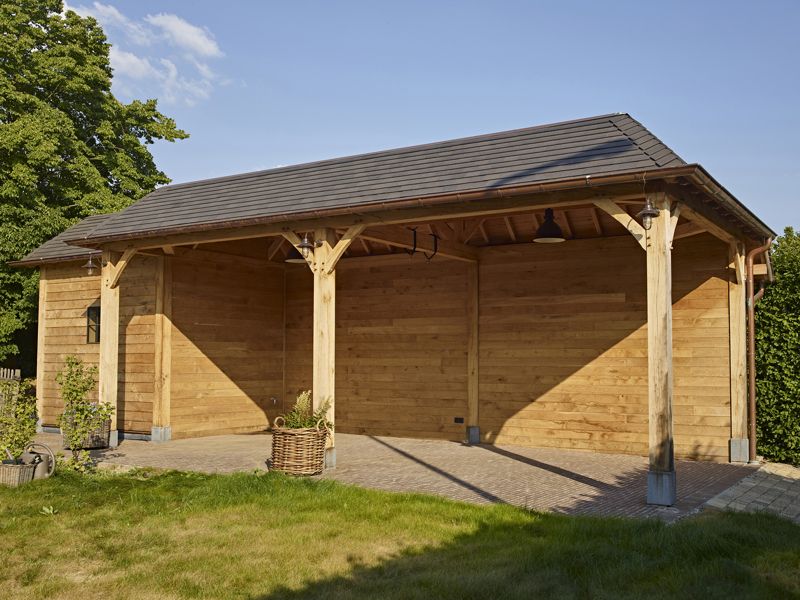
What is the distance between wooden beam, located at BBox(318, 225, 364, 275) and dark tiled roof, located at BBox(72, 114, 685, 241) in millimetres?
349

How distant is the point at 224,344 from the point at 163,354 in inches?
49.9

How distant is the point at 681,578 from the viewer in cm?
500

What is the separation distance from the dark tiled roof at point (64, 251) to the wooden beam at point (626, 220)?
9294 millimetres

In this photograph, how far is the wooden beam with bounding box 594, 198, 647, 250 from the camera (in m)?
7.62

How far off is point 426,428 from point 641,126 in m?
6.32

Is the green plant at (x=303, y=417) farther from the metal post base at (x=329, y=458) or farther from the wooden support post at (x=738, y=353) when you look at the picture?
the wooden support post at (x=738, y=353)

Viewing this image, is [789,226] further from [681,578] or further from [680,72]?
[681,578]

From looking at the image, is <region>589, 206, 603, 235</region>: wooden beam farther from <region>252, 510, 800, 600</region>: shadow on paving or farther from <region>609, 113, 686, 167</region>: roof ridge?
<region>252, 510, 800, 600</region>: shadow on paving

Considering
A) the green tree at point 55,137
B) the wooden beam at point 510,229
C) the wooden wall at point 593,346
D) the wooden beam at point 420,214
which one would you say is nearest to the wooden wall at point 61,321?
the wooden beam at point 420,214

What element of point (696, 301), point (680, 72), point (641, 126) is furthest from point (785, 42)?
point (641, 126)

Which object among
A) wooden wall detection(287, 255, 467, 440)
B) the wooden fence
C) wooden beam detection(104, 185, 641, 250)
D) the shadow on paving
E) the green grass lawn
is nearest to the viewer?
the shadow on paving

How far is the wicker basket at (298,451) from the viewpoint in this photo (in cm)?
887

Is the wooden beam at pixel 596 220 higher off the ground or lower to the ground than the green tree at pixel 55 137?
lower

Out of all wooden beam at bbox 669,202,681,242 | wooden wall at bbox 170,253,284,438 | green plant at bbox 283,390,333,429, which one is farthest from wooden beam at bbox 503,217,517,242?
wooden wall at bbox 170,253,284,438
